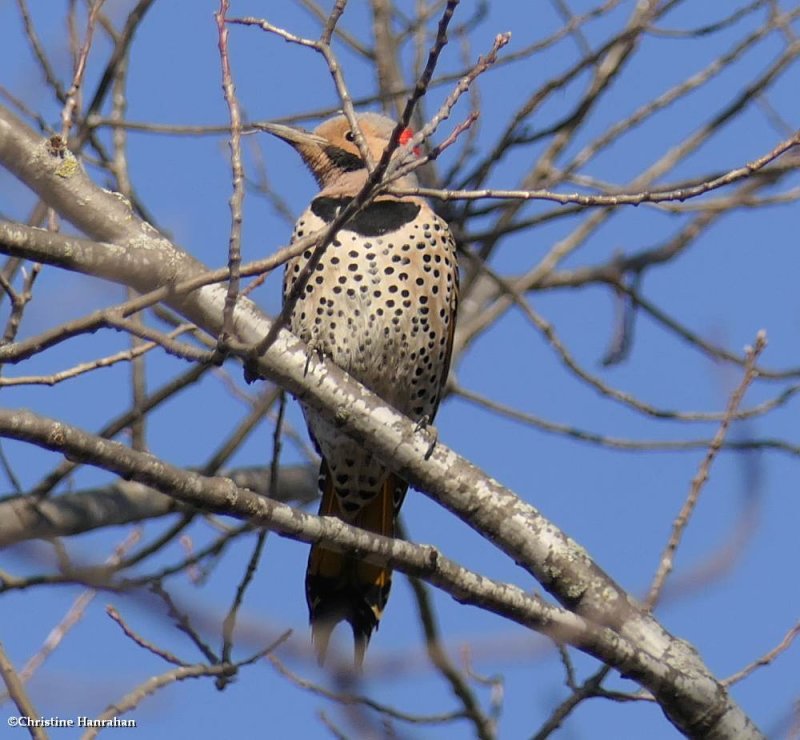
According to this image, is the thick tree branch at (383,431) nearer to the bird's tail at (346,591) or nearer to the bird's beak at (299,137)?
the bird's tail at (346,591)

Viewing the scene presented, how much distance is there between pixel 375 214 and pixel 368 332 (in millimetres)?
416

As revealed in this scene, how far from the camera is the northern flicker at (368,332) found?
4625 millimetres

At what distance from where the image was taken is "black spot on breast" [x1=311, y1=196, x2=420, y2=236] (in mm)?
4699

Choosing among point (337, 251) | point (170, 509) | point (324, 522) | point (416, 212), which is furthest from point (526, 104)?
point (324, 522)

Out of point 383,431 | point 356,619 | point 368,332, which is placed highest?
point 368,332

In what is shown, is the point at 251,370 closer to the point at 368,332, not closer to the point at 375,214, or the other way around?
the point at 368,332

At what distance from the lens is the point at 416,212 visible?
15.8ft

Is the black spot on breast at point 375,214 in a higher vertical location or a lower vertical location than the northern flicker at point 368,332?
higher

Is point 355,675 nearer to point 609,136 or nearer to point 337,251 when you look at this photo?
point 337,251

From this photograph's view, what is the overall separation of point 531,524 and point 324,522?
0.67 metres

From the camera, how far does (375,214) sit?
475cm

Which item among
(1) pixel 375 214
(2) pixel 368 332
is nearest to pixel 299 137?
(1) pixel 375 214

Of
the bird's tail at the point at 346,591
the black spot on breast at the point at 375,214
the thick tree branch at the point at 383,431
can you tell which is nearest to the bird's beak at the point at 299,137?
the black spot on breast at the point at 375,214

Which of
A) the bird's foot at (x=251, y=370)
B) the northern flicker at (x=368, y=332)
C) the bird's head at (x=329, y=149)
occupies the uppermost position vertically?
the bird's head at (x=329, y=149)
